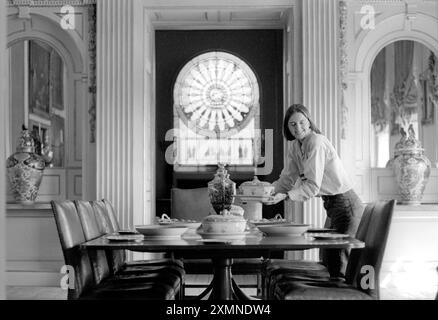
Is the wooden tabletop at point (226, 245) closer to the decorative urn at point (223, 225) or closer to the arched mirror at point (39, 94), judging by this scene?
the decorative urn at point (223, 225)

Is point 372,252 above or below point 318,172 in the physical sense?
below

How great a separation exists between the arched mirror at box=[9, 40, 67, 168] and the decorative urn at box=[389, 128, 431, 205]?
2.79 m

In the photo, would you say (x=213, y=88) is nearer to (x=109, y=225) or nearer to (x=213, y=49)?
(x=213, y=49)

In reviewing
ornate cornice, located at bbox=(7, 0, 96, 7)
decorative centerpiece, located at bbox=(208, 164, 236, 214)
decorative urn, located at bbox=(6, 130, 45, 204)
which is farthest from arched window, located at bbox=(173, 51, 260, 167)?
decorative centerpiece, located at bbox=(208, 164, 236, 214)

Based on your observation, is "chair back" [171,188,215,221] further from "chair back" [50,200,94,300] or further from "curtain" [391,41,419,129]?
"chair back" [50,200,94,300]

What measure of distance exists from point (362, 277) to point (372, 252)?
A: 0.13 m

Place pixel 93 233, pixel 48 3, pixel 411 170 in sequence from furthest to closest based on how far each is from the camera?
pixel 48 3, pixel 411 170, pixel 93 233

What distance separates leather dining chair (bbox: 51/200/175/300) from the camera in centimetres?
246

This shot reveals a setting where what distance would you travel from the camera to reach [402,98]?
5371mm

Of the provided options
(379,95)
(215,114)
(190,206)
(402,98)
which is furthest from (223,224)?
(215,114)

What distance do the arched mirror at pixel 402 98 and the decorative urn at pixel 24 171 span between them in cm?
276

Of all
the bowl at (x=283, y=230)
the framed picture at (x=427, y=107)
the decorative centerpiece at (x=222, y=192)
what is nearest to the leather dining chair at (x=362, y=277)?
the bowl at (x=283, y=230)
